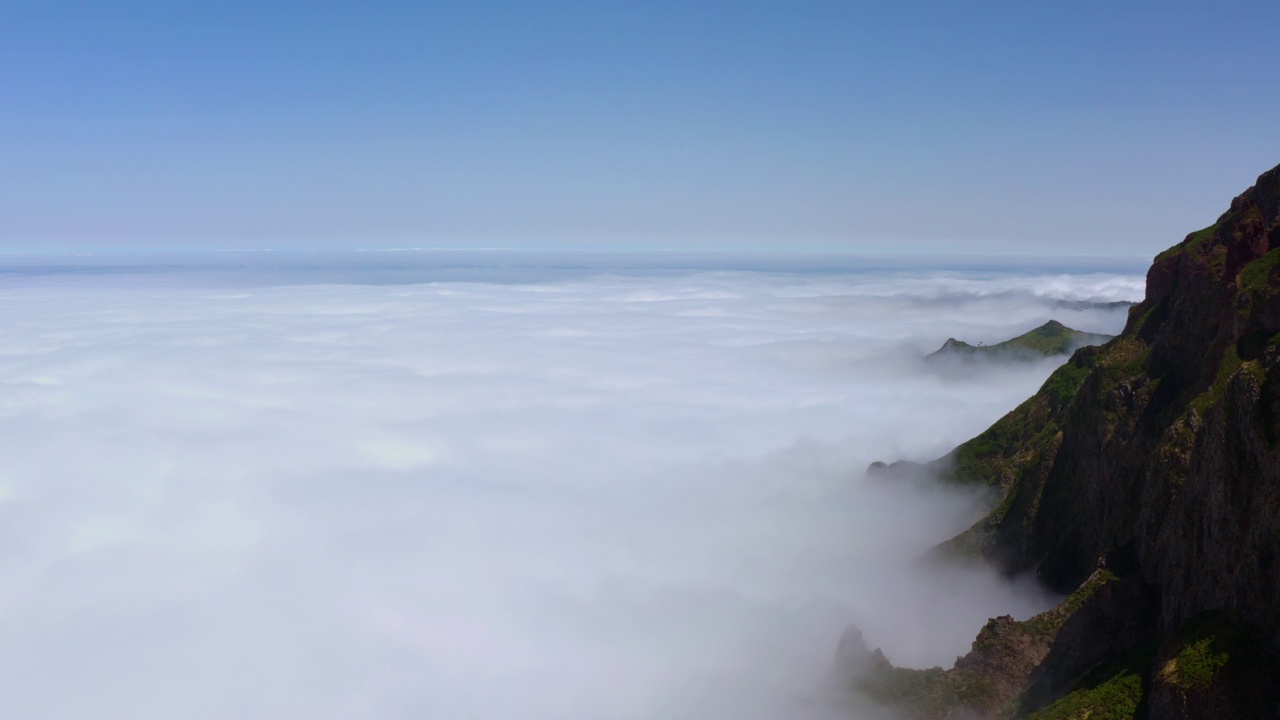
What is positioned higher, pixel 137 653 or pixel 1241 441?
pixel 1241 441

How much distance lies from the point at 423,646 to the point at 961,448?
93750 millimetres

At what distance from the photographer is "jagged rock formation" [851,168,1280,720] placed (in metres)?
40.4

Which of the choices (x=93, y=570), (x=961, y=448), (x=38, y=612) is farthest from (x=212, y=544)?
(x=961, y=448)

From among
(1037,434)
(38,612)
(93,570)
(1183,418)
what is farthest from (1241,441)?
(93,570)

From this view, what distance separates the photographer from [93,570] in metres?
171

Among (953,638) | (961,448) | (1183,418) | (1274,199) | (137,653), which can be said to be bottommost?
(137,653)

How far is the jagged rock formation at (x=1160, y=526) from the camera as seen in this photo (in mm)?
40406

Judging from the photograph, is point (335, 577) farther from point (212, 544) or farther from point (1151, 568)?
point (1151, 568)

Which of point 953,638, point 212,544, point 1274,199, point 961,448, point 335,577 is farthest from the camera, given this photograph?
point 212,544

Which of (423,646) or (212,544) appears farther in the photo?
(212,544)

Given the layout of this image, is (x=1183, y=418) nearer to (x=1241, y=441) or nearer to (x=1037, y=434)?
(x=1241, y=441)

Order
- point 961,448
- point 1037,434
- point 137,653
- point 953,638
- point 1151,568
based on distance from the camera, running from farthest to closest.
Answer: point 137,653 < point 961,448 < point 1037,434 < point 953,638 < point 1151,568

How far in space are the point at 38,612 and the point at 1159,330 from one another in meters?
187

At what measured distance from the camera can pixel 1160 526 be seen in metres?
53.5
